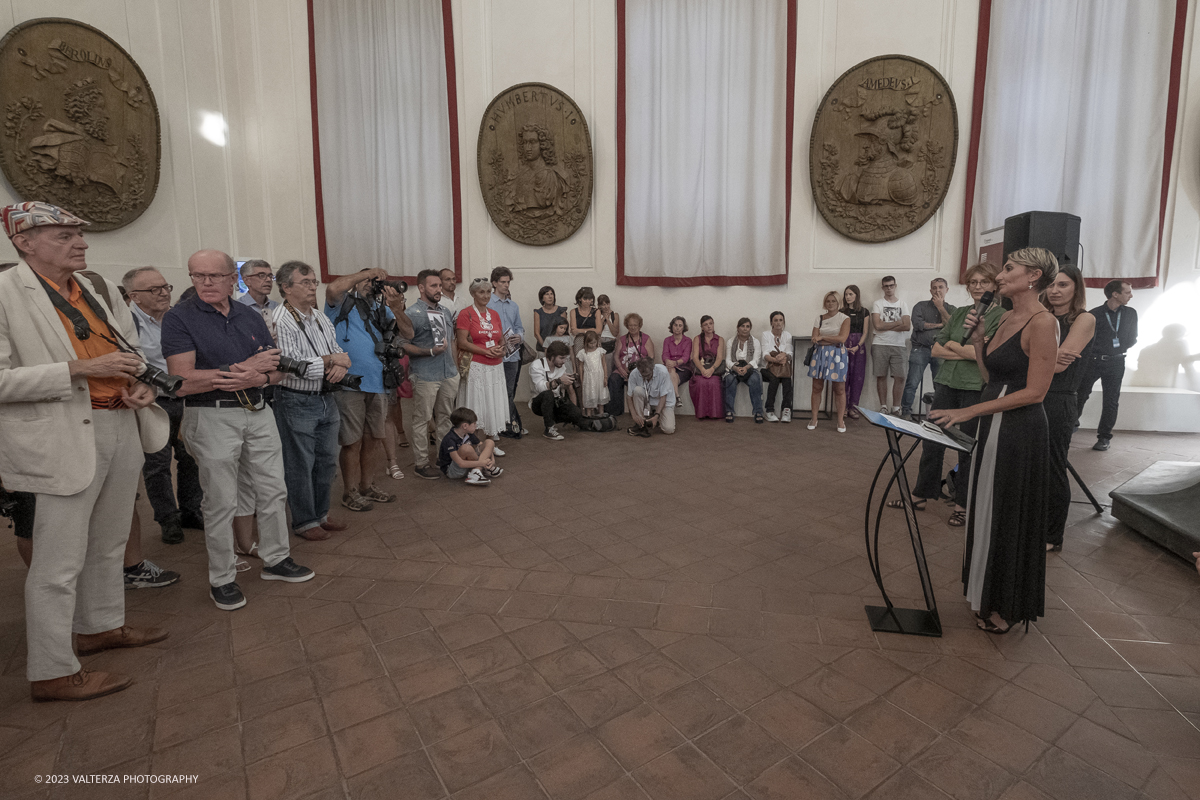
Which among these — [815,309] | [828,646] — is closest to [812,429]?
[815,309]

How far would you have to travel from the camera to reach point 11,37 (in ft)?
18.8

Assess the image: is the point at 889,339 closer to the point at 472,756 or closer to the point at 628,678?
the point at 628,678

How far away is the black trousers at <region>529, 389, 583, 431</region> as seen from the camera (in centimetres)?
669

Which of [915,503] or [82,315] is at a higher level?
[82,315]

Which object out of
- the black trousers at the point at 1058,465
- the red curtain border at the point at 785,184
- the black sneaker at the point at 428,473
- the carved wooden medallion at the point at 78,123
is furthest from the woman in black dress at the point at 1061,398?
the carved wooden medallion at the point at 78,123

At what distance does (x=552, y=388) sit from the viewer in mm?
6699

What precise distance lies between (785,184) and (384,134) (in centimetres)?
537

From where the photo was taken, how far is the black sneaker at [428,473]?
518cm

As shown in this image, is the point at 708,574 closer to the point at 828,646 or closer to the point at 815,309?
the point at 828,646

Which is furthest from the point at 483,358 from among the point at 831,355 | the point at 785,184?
the point at 785,184

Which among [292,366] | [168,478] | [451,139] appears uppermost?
[451,139]

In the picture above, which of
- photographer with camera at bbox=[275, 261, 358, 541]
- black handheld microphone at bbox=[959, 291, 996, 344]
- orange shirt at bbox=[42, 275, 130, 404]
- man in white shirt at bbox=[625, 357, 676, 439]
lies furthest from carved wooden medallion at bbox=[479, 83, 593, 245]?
orange shirt at bbox=[42, 275, 130, 404]

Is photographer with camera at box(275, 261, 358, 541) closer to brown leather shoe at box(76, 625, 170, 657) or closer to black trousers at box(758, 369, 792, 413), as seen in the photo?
brown leather shoe at box(76, 625, 170, 657)

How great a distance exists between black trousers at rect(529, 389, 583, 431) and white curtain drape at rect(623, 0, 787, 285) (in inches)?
94.1
